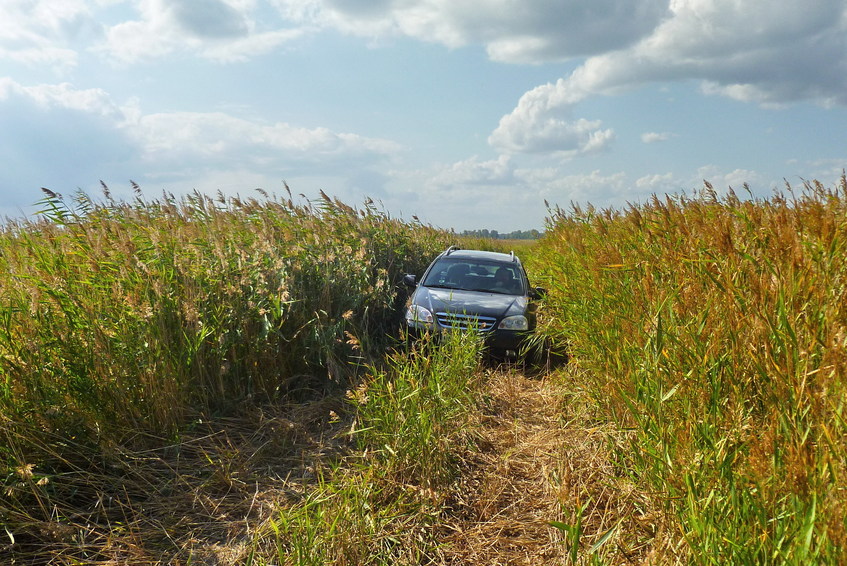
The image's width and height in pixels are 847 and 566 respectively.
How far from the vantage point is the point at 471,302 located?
704 centimetres

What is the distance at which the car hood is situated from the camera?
22.5 ft

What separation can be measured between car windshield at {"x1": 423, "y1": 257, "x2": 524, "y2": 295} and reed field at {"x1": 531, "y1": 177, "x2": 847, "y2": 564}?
11.0ft

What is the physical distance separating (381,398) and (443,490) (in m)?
0.85

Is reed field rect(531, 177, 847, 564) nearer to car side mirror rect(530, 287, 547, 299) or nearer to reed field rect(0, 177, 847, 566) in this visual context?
reed field rect(0, 177, 847, 566)

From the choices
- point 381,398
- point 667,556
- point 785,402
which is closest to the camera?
point 785,402

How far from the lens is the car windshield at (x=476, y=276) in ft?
25.3

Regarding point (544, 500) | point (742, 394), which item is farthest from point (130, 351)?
point (742, 394)

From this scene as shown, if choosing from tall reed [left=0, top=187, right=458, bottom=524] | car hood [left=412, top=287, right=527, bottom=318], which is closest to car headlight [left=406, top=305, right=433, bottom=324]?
car hood [left=412, top=287, right=527, bottom=318]

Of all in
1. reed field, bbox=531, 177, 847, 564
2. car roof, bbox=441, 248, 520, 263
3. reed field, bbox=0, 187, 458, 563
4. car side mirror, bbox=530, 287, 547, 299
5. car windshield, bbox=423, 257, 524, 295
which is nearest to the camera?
reed field, bbox=531, 177, 847, 564

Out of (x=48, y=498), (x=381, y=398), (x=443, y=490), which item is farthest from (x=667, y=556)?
Result: (x=48, y=498)

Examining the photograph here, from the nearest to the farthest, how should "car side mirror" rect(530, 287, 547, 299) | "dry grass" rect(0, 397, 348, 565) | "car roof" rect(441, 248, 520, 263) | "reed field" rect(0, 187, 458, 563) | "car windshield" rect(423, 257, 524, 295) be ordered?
"dry grass" rect(0, 397, 348, 565) → "reed field" rect(0, 187, 458, 563) → "car side mirror" rect(530, 287, 547, 299) → "car windshield" rect(423, 257, 524, 295) → "car roof" rect(441, 248, 520, 263)

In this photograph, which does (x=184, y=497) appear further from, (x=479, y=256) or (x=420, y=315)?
(x=479, y=256)

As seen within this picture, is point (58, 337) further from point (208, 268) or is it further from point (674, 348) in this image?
point (674, 348)

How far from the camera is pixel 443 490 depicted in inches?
144
